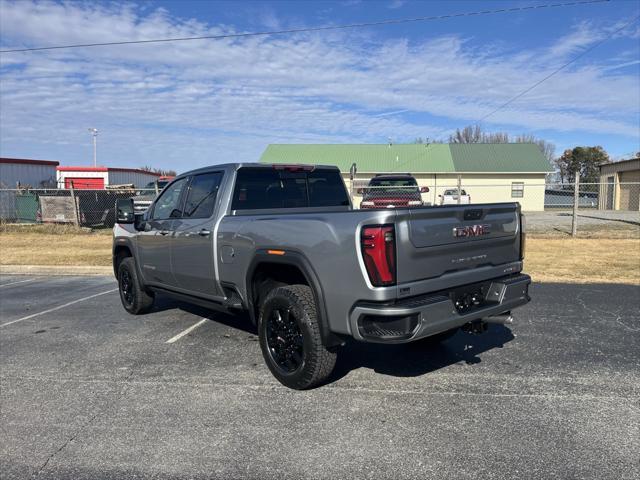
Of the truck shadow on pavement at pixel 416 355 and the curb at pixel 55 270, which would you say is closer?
the truck shadow on pavement at pixel 416 355

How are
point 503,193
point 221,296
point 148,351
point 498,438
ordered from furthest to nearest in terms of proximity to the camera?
point 503,193 < point 148,351 < point 221,296 < point 498,438

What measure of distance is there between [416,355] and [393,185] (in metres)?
12.2

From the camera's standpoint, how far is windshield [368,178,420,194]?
52.5ft

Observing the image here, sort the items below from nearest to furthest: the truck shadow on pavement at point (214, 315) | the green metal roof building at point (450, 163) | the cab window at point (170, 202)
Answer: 1. the cab window at point (170, 202)
2. the truck shadow on pavement at point (214, 315)
3. the green metal roof building at point (450, 163)

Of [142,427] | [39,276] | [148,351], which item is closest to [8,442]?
[142,427]

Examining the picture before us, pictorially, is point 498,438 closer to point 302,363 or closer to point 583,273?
point 302,363

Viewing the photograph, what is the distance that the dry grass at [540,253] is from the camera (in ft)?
31.5

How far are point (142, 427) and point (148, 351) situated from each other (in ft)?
5.99

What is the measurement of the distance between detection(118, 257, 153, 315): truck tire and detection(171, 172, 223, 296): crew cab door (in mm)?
1249

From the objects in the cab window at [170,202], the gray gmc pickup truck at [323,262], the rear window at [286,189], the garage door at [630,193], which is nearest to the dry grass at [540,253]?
the rear window at [286,189]

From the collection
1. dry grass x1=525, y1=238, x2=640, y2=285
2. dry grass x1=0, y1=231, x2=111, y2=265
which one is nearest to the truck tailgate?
dry grass x1=525, y1=238, x2=640, y2=285

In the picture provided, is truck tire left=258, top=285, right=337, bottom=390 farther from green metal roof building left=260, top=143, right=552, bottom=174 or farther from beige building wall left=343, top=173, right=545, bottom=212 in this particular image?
green metal roof building left=260, top=143, right=552, bottom=174

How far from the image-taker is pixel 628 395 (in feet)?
13.1

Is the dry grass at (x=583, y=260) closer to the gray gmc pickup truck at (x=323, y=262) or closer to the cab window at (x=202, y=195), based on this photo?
the gray gmc pickup truck at (x=323, y=262)
